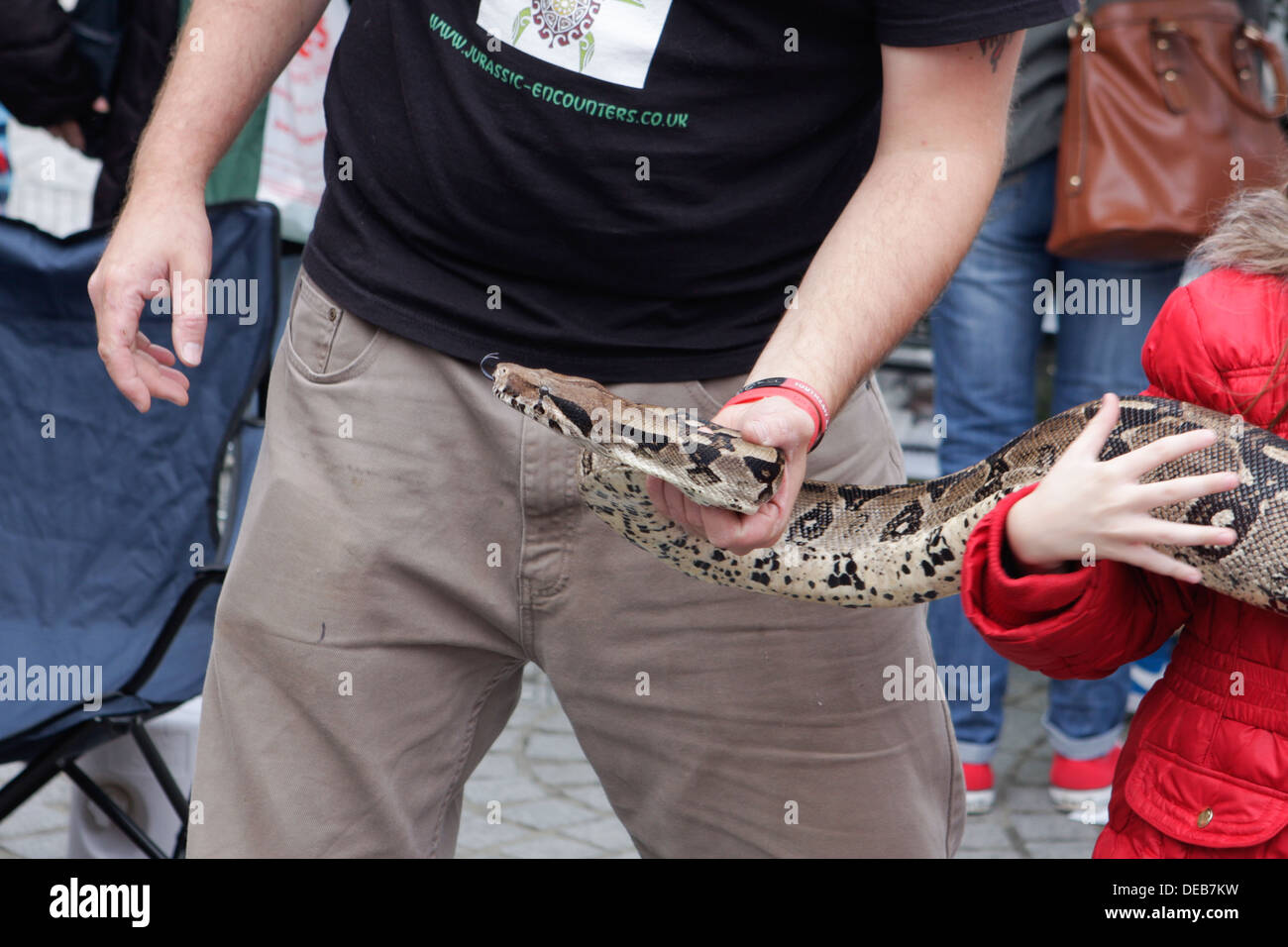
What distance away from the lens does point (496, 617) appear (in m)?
2.47

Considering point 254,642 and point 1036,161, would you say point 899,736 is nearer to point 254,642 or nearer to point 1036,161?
point 254,642

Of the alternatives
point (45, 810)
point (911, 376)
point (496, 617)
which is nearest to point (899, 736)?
point (496, 617)

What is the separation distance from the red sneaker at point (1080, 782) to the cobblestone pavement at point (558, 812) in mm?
67

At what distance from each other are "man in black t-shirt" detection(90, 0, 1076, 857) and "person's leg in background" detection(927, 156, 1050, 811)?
2.32m

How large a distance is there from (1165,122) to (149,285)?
3.21 metres

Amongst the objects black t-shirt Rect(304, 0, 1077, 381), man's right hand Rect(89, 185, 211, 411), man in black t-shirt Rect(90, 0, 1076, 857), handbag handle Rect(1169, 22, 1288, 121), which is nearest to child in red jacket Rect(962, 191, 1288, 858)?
man in black t-shirt Rect(90, 0, 1076, 857)

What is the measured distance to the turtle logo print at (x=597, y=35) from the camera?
2.27 m

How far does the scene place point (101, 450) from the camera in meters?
4.34

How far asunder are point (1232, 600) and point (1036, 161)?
275 cm

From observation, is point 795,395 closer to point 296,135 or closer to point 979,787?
point 979,787

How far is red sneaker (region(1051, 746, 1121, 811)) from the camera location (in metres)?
4.98

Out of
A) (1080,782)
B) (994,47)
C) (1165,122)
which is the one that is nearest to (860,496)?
(994,47)

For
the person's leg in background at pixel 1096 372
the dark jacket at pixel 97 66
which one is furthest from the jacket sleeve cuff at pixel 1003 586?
the dark jacket at pixel 97 66
